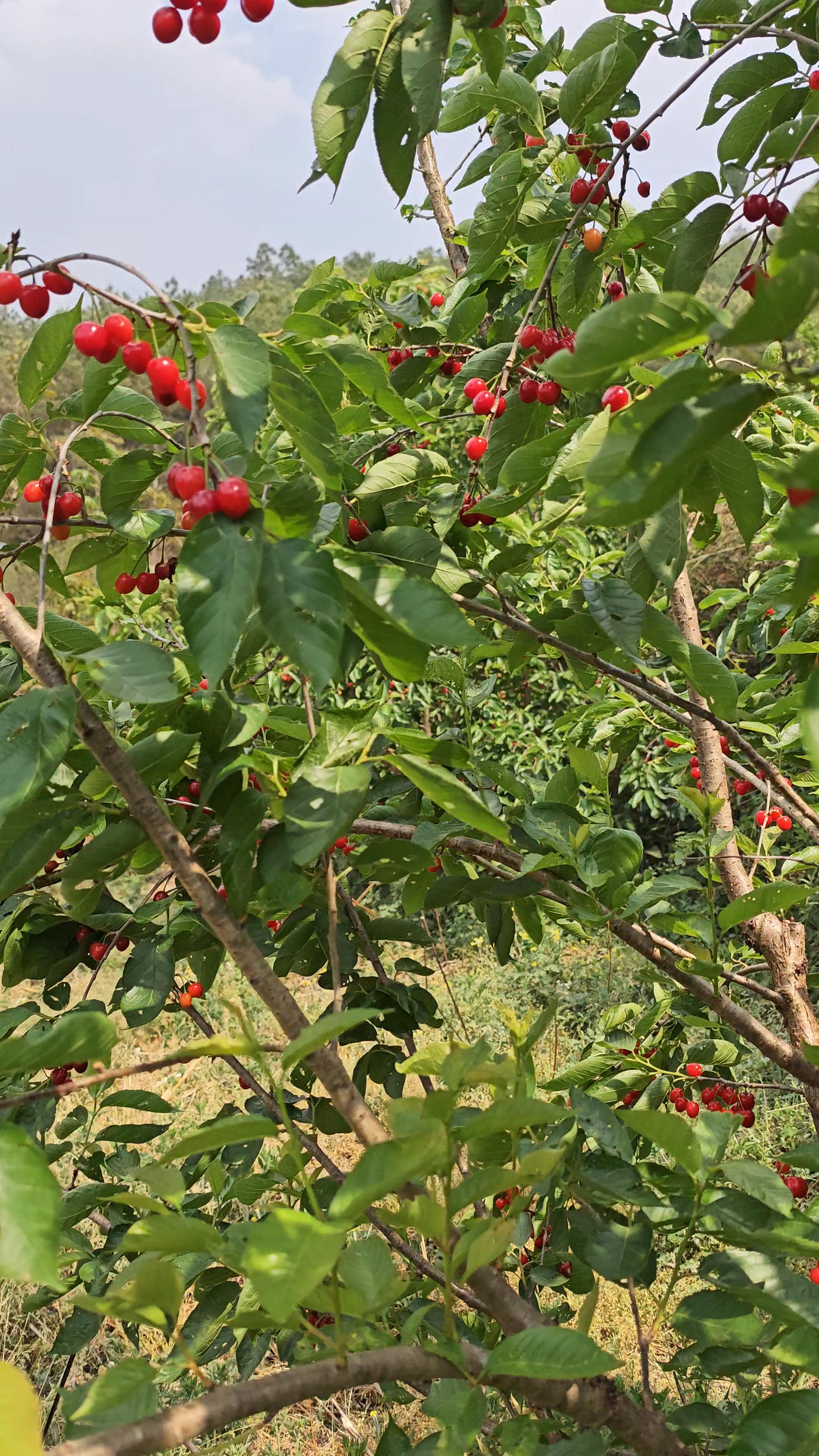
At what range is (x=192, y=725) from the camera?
0.80 m

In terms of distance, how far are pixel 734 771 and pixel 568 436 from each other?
2.69 ft

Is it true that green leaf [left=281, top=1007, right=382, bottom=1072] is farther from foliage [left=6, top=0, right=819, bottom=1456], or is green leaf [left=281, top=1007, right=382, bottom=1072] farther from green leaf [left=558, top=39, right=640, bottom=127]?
green leaf [left=558, top=39, right=640, bottom=127]

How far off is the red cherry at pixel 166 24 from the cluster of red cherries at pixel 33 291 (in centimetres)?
19

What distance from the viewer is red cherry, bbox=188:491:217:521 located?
602mm

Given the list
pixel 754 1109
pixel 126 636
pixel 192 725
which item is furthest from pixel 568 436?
pixel 754 1109

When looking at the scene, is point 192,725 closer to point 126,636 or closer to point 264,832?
point 264,832

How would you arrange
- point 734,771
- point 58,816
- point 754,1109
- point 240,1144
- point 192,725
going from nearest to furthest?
point 58,816, point 192,725, point 240,1144, point 734,771, point 754,1109

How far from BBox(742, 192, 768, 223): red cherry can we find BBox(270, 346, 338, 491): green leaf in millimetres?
565

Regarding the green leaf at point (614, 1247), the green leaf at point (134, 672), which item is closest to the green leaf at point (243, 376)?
the green leaf at point (134, 672)

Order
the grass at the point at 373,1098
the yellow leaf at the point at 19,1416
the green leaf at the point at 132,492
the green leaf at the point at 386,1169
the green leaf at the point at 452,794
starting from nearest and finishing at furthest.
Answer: the yellow leaf at the point at 19,1416 → the green leaf at the point at 386,1169 → the green leaf at the point at 452,794 → the green leaf at the point at 132,492 → the grass at the point at 373,1098

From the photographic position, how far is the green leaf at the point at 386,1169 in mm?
527

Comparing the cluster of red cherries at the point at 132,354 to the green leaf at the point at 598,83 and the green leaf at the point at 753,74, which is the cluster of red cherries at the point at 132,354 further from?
the green leaf at the point at 753,74

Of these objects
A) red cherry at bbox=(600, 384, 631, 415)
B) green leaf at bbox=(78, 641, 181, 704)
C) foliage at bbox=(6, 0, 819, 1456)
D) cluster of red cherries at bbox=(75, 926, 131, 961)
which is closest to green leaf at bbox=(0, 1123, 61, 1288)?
foliage at bbox=(6, 0, 819, 1456)

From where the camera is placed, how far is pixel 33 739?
0.58m
